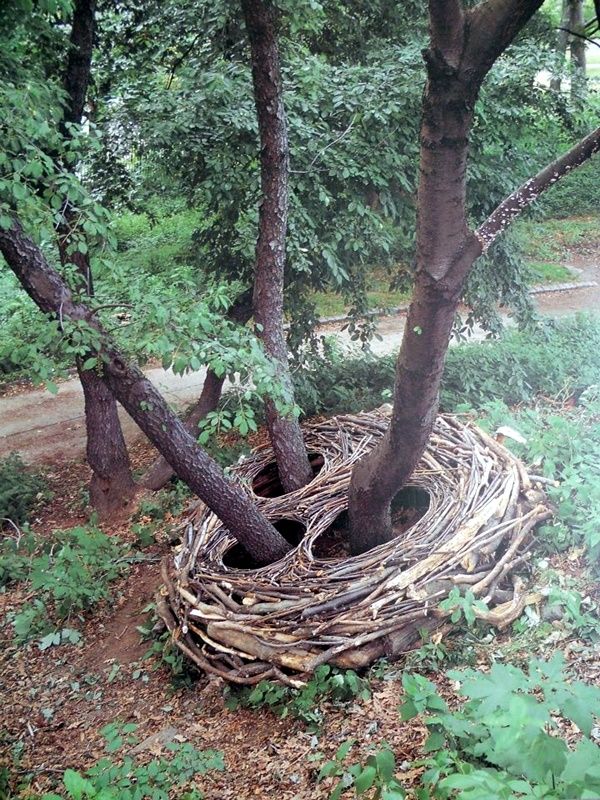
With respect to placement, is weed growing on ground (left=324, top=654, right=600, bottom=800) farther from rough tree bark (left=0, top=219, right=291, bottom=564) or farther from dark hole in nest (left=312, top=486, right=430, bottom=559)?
dark hole in nest (left=312, top=486, right=430, bottom=559)

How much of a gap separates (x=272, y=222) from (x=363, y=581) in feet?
8.48

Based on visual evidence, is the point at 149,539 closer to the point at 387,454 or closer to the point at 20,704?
the point at 20,704

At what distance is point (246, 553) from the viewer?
4949 mm

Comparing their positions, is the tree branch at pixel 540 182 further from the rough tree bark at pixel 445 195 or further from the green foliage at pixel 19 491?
the green foliage at pixel 19 491

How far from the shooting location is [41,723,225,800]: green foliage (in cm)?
288

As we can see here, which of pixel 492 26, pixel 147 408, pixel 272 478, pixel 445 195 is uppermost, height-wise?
pixel 492 26

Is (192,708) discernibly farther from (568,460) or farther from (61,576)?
(568,460)

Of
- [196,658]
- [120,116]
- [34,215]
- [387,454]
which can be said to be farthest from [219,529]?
[120,116]

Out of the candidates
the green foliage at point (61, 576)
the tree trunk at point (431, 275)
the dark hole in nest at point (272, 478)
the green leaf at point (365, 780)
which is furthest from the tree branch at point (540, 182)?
the green foliage at point (61, 576)

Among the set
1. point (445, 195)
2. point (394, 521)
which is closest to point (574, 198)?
point (394, 521)

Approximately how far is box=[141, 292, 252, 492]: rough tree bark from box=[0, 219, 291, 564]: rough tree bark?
2.07 m

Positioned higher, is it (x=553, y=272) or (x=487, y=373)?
(x=553, y=272)

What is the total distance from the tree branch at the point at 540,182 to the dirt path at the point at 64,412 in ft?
16.9

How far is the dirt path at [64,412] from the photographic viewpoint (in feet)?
28.8
